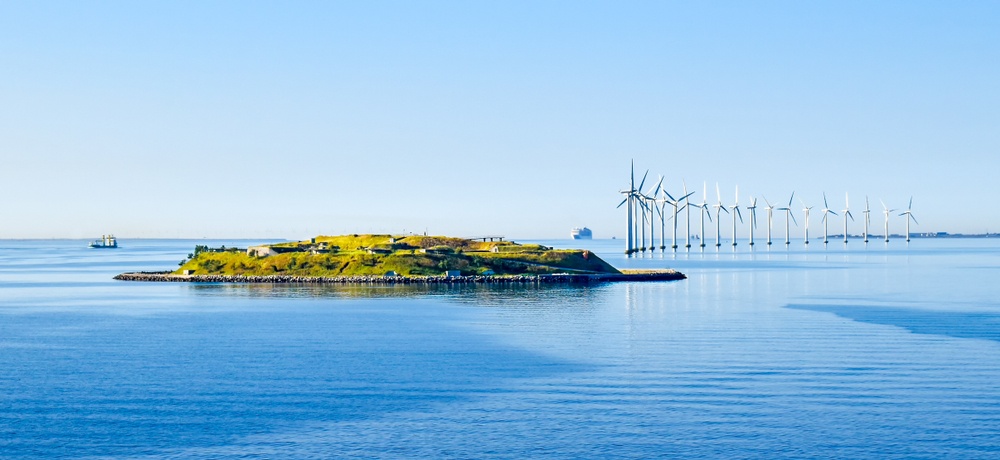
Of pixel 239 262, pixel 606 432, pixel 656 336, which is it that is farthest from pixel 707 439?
pixel 239 262

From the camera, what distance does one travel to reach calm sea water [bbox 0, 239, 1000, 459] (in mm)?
37781

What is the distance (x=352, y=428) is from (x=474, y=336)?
32524 millimetres

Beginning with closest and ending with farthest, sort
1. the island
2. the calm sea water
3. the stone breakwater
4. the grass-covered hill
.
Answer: the calm sea water → the stone breakwater → the island → the grass-covered hill

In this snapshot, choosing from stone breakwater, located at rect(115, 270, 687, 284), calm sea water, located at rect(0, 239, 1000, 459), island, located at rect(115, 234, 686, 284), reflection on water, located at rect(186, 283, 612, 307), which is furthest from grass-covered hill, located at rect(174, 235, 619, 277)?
calm sea water, located at rect(0, 239, 1000, 459)

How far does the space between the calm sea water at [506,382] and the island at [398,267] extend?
5093 cm

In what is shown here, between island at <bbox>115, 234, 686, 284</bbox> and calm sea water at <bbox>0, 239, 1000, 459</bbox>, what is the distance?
167 feet

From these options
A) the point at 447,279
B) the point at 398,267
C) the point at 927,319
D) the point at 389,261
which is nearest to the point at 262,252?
the point at 389,261

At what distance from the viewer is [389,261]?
157 m

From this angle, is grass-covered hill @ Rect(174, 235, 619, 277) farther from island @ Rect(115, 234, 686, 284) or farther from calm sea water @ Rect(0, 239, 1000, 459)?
calm sea water @ Rect(0, 239, 1000, 459)

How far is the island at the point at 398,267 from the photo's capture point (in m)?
151

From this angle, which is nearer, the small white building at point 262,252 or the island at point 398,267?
the island at point 398,267

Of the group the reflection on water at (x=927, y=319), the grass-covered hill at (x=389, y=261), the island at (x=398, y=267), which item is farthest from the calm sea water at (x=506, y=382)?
the grass-covered hill at (x=389, y=261)

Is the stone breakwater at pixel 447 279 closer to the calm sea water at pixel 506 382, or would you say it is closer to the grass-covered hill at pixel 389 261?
the grass-covered hill at pixel 389 261

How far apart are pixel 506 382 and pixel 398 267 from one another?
4136 inches
